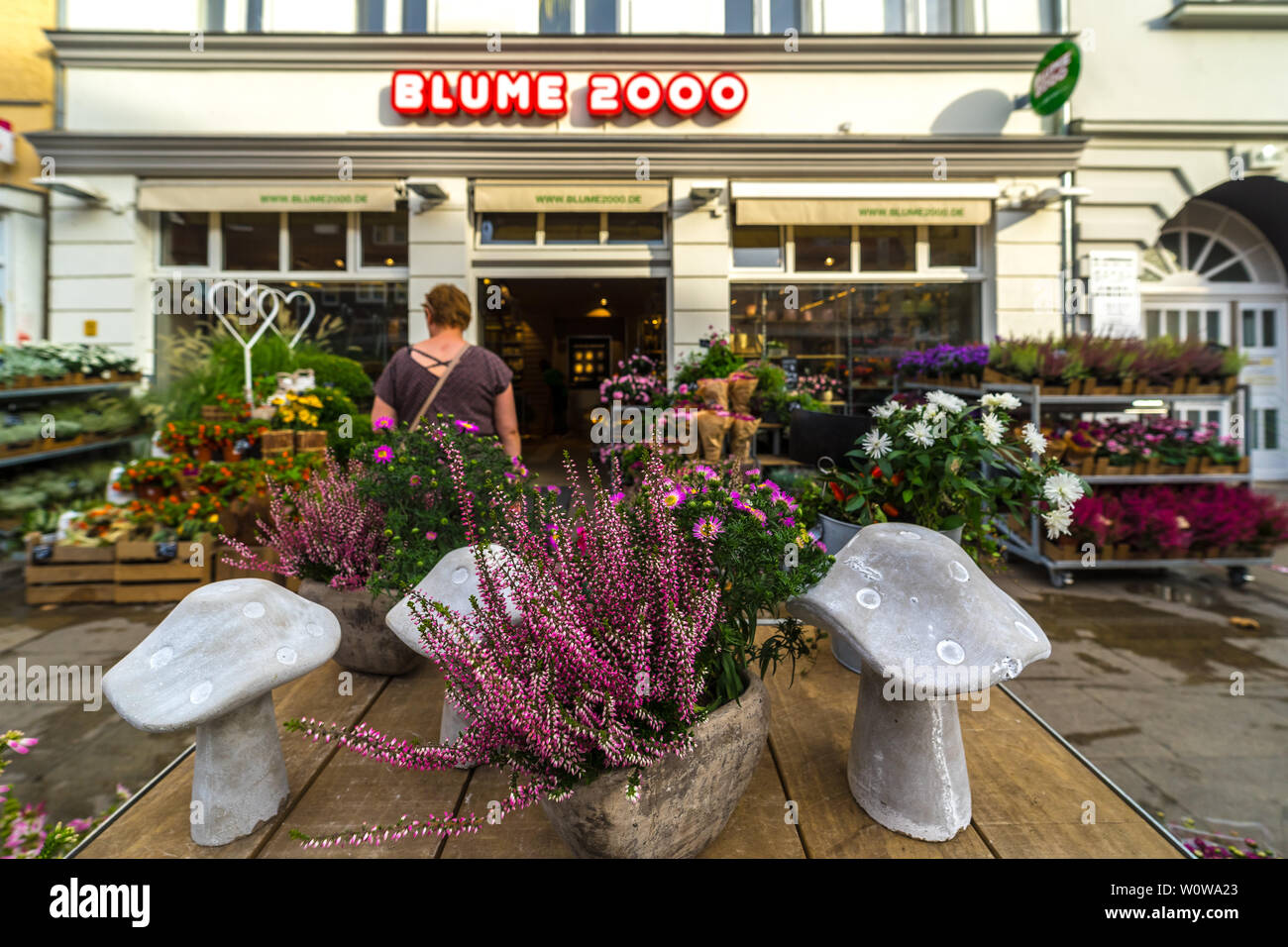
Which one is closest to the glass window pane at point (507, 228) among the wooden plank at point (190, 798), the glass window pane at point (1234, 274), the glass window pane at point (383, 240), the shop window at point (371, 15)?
the glass window pane at point (383, 240)

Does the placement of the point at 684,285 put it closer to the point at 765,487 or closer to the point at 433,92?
the point at 433,92

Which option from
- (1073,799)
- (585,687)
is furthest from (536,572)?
(1073,799)

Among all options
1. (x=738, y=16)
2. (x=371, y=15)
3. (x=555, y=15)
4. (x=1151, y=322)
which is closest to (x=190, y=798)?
(x=555, y=15)

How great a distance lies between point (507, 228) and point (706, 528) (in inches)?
293

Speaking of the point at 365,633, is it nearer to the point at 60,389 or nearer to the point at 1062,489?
the point at 1062,489

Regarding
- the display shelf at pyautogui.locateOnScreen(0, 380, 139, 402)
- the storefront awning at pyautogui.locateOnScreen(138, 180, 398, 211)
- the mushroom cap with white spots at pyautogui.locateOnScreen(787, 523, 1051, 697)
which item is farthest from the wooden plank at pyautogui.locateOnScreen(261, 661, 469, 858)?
the storefront awning at pyautogui.locateOnScreen(138, 180, 398, 211)

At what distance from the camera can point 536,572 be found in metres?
1.18

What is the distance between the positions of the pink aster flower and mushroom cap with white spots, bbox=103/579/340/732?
82 centimetres

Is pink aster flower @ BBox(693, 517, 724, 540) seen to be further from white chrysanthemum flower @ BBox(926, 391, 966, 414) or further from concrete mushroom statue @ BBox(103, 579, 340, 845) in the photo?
white chrysanthemum flower @ BBox(926, 391, 966, 414)

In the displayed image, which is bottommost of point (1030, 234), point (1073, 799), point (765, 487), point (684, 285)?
point (1073, 799)

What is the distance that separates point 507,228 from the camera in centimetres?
786

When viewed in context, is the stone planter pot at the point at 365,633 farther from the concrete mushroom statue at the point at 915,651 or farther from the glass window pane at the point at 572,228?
the glass window pane at the point at 572,228

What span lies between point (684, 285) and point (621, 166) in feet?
5.05

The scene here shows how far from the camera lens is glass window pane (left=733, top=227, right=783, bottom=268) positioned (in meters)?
7.88
